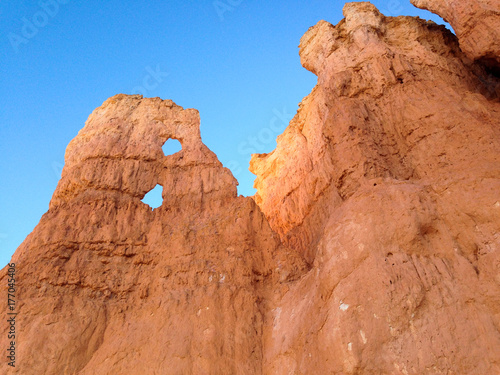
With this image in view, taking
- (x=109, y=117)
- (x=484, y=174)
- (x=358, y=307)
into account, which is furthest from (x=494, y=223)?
(x=109, y=117)

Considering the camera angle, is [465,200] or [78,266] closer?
[465,200]

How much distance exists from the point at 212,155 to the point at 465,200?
11635 millimetres

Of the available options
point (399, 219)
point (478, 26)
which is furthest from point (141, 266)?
point (478, 26)

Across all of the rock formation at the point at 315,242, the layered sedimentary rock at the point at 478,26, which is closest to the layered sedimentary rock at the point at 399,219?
the rock formation at the point at 315,242

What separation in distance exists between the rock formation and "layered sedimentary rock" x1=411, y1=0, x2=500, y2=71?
22 centimetres

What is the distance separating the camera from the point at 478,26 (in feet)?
43.9

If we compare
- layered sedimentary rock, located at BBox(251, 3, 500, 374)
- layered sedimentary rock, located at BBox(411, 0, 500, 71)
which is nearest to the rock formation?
layered sedimentary rock, located at BBox(251, 3, 500, 374)

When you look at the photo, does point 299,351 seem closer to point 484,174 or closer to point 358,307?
point 358,307

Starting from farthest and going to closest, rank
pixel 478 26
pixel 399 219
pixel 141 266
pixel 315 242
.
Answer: pixel 315 242 → pixel 141 266 → pixel 478 26 → pixel 399 219

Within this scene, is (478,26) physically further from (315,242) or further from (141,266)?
(141,266)

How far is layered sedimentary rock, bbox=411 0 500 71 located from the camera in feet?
42.4

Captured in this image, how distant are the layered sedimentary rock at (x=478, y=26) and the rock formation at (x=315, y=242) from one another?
217 mm

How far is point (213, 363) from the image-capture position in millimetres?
11234

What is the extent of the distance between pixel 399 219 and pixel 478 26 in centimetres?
882
